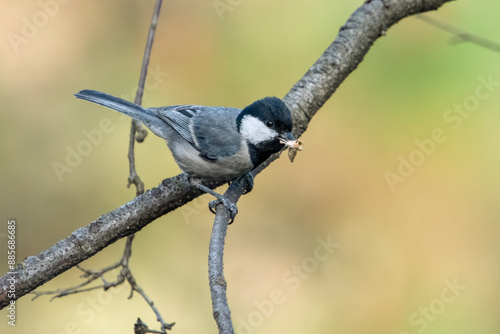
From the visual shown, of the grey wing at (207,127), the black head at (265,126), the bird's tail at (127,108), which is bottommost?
the black head at (265,126)

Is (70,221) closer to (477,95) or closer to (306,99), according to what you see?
(306,99)

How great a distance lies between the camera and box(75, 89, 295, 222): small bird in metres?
2.60

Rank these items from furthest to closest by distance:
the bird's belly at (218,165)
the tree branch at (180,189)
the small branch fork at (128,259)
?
1. the bird's belly at (218,165)
2. the small branch fork at (128,259)
3. the tree branch at (180,189)

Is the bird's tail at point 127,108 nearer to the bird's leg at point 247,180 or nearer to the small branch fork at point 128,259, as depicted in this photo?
the small branch fork at point 128,259

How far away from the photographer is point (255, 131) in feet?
8.83

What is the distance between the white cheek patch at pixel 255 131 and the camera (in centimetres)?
262

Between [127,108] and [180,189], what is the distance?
0.63 meters

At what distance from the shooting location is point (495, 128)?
4.25 metres

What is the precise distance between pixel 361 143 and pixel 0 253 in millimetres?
2963

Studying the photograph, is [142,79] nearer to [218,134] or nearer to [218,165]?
[218,134]

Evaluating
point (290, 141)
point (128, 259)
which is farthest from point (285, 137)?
point (128, 259)

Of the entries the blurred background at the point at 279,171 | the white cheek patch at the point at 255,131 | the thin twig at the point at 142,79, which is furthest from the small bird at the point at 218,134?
the blurred background at the point at 279,171

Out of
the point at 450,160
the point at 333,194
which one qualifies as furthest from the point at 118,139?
the point at 450,160

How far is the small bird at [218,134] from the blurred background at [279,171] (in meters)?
1.29
